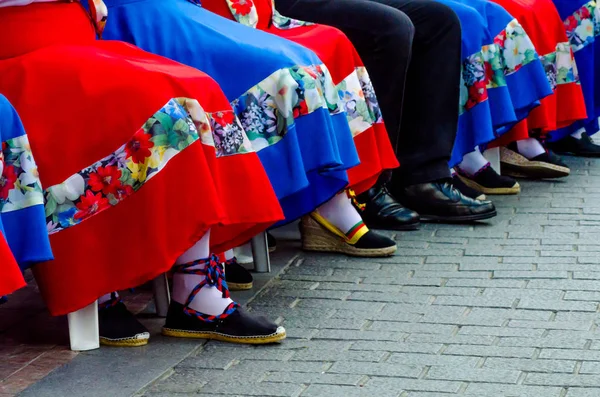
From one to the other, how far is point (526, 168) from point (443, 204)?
1065 millimetres

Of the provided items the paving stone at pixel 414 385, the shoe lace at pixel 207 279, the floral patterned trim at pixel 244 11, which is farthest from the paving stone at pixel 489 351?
the floral patterned trim at pixel 244 11

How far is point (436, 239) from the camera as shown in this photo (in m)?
4.26

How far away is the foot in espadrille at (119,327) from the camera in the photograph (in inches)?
119

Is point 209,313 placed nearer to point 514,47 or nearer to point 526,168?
point 514,47

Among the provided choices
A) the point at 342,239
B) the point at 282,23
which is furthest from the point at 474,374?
the point at 282,23

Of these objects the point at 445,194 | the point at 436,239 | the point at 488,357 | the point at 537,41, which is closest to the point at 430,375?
the point at 488,357

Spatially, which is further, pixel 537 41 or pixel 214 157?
pixel 537 41

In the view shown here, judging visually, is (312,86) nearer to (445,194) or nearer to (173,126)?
(173,126)

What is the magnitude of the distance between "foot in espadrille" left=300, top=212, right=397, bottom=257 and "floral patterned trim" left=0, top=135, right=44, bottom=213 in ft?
4.78

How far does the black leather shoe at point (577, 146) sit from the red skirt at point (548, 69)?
1.03 ft

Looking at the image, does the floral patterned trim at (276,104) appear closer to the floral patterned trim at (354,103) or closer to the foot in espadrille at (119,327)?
the floral patterned trim at (354,103)

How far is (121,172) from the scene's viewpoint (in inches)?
113

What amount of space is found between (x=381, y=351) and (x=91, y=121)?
894 mm

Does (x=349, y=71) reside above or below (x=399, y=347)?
above
